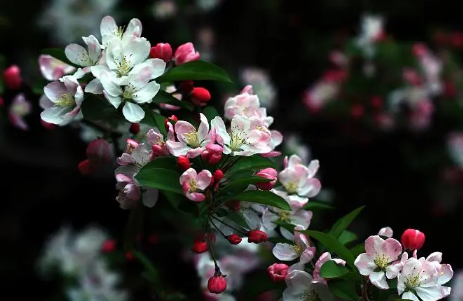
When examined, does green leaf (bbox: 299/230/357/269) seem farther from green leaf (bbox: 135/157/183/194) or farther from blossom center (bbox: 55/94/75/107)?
blossom center (bbox: 55/94/75/107)

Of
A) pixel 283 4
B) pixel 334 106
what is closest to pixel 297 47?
pixel 283 4

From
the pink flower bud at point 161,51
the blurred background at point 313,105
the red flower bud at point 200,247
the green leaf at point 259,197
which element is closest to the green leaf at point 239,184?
the green leaf at point 259,197

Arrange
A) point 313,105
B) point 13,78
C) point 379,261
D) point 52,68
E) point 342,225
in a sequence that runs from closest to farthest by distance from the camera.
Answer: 1. point 379,261
2. point 342,225
3. point 52,68
4. point 13,78
5. point 313,105

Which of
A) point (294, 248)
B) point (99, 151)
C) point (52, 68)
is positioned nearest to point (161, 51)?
point (99, 151)

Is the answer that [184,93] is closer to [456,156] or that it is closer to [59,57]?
[59,57]

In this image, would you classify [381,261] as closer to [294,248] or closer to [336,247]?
[336,247]

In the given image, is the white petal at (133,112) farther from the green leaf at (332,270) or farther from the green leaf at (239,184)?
the green leaf at (332,270)

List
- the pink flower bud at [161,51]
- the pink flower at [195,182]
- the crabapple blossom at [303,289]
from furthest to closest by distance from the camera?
the pink flower bud at [161,51] < the crabapple blossom at [303,289] < the pink flower at [195,182]

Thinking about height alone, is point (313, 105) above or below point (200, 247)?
below
